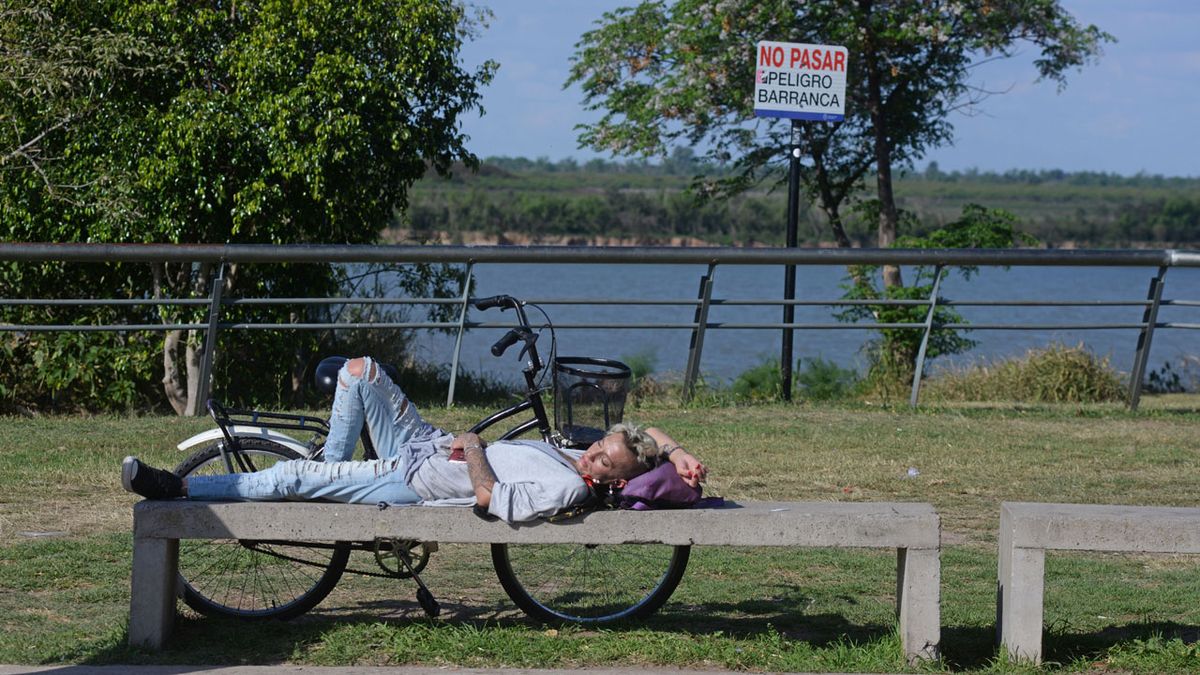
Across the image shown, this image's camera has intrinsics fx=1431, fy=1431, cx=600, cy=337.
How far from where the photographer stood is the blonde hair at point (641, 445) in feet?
18.0

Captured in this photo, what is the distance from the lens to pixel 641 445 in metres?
5.50

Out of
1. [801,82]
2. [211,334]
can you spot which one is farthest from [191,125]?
[801,82]

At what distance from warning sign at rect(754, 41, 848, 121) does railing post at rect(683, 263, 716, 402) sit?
1596 millimetres

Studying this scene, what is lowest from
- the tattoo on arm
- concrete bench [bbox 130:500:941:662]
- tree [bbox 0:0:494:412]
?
concrete bench [bbox 130:500:941:662]

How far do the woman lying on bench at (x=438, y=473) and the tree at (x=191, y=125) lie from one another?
6.39 meters

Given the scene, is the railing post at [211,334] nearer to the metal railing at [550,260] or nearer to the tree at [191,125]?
the metal railing at [550,260]

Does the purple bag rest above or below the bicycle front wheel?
above

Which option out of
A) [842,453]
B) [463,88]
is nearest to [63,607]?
[842,453]

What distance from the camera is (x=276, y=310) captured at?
12.4 metres

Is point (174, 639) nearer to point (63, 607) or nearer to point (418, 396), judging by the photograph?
point (63, 607)

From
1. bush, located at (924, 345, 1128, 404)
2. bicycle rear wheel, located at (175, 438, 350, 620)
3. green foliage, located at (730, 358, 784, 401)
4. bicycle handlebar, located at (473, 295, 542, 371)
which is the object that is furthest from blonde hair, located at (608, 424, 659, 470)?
bush, located at (924, 345, 1128, 404)

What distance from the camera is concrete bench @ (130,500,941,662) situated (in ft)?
17.5

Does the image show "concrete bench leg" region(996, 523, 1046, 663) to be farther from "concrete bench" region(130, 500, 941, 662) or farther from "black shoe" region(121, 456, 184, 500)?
"black shoe" region(121, 456, 184, 500)

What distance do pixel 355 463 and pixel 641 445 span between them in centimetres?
113
